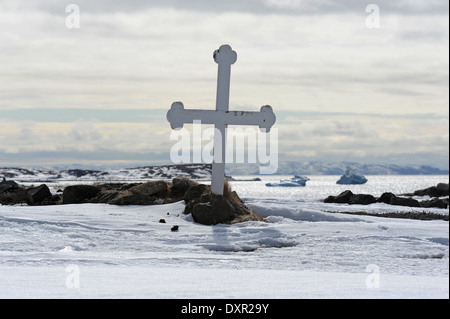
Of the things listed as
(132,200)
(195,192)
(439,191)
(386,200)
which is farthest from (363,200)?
(439,191)

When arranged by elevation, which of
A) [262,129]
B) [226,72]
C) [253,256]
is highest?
[226,72]

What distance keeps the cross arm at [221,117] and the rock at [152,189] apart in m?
2.32

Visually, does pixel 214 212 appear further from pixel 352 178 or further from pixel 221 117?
pixel 352 178

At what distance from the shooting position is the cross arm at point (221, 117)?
11.0 m

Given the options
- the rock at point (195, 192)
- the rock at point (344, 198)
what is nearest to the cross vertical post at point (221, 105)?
the rock at point (195, 192)

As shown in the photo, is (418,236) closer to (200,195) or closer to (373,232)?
(373,232)

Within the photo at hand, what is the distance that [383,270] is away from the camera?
6.14m

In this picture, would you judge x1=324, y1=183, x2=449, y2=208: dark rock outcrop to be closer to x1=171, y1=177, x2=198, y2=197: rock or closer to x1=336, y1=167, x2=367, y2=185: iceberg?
x1=171, y1=177, x2=198, y2=197: rock

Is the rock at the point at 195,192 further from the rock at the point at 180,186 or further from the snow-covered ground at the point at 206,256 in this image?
the rock at the point at 180,186

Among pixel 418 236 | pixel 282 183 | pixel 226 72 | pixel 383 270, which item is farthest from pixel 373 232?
pixel 282 183

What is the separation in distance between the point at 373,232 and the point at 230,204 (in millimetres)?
3011

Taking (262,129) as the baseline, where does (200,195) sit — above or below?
below

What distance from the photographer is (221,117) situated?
11195mm

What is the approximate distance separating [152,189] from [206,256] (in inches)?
247
